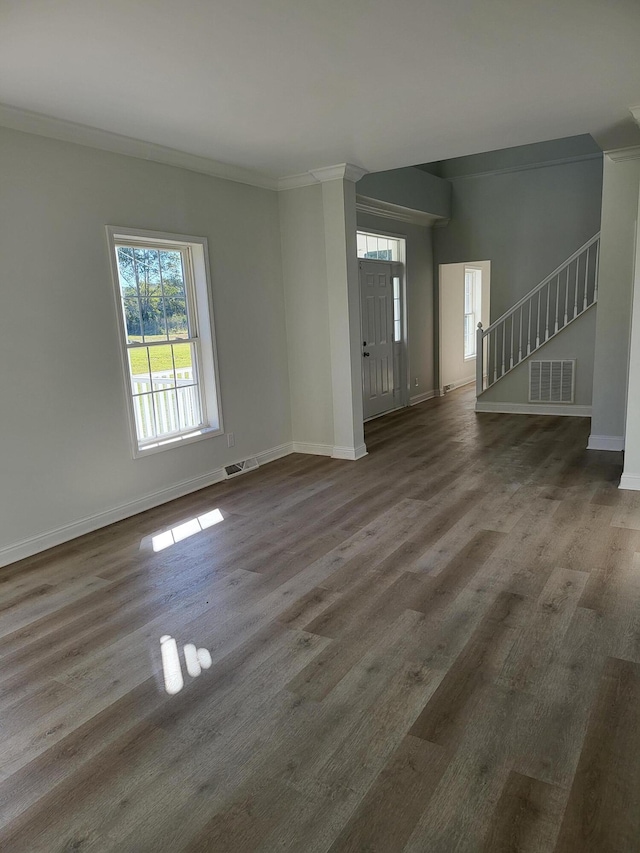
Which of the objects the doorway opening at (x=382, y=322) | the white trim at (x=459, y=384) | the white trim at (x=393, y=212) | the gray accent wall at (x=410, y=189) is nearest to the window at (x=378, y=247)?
the doorway opening at (x=382, y=322)

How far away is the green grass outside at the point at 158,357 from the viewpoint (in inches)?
176

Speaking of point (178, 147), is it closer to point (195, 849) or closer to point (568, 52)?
point (568, 52)

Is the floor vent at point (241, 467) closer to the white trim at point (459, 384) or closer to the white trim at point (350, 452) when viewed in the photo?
the white trim at point (350, 452)

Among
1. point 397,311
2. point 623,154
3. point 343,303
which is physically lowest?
point 397,311

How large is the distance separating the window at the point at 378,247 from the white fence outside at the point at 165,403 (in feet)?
11.4

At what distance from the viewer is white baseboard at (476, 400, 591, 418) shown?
292 inches

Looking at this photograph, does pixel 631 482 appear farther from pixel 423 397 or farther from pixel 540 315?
pixel 423 397

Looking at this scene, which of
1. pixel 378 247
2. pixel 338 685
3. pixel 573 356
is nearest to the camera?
pixel 338 685

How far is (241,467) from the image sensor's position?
Result: 17.9 ft

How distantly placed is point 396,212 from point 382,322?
4.81 feet

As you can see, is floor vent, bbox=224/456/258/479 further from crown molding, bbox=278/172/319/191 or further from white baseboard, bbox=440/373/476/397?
white baseboard, bbox=440/373/476/397

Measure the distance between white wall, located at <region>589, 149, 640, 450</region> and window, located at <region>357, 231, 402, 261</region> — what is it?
300 centimetres

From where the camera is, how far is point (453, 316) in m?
9.67

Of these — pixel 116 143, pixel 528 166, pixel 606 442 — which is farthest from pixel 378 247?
pixel 116 143
